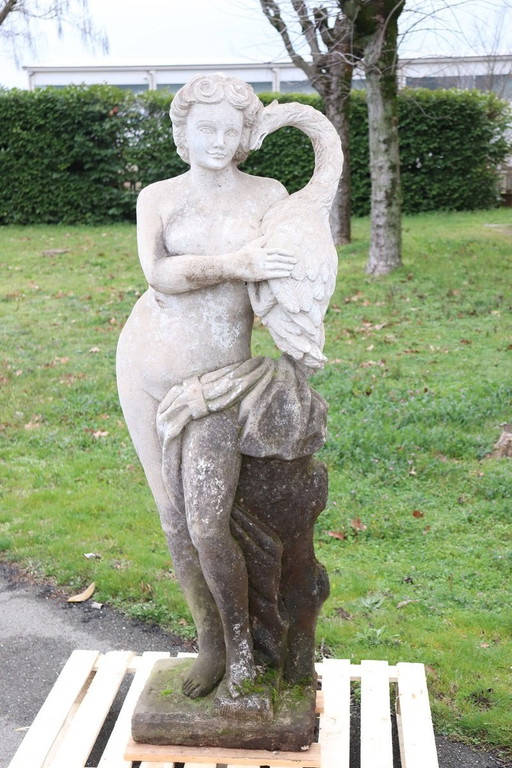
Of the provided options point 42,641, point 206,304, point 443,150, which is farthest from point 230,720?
point 443,150

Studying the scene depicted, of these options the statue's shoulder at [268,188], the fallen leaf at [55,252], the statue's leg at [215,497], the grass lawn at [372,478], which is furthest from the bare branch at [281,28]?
the statue's leg at [215,497]

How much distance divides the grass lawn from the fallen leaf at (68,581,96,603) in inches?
2.6

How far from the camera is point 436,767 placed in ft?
11.5

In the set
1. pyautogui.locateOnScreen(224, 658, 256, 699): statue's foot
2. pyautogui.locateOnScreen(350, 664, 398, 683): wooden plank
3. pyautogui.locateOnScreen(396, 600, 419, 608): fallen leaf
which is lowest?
pyautogui.locateOnScreen(396, 600, 419, 608): fallen leaf

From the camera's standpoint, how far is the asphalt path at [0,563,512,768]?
419cm

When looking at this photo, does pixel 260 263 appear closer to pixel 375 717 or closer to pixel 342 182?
pixel 375 717

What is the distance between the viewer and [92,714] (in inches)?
153

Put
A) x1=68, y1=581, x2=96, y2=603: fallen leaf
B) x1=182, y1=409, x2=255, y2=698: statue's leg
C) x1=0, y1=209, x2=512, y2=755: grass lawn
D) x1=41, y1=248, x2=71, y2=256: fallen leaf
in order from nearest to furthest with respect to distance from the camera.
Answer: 1. x1=182, y1=409, x2=255, y2=698: statue's leg
2. x1=0, y1=209, x2=512, y2=755: grass lawn
3. x1=68, y1=581, x2=96, y2=603: fallen leaf
4. x1=41, y1=248, x2=71, y2=256: fallen leaf

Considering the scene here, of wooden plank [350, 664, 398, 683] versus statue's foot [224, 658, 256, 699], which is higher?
statue's foot [224, 658, 256, 699]

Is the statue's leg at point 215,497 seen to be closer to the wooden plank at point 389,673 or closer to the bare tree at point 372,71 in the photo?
the wooden plank at point 389,673

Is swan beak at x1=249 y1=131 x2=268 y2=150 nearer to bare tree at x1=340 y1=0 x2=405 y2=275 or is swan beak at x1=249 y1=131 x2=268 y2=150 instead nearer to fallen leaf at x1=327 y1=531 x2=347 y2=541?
fallen leaf at x1=327 y1=531 x2=347 y2=541

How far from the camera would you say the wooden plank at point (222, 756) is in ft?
11.2

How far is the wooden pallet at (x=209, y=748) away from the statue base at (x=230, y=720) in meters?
0.04

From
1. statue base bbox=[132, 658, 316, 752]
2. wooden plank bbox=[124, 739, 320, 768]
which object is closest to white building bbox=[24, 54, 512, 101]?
statue base bbox=[132, 658, 316, 752]
